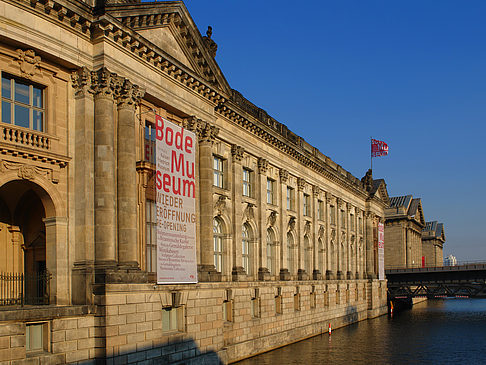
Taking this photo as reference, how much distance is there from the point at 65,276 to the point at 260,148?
22.1 meters

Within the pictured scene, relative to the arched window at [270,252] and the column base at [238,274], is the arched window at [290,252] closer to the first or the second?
the arched window at [270,252]

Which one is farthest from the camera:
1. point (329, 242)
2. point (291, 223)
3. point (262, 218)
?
point (329, 242)

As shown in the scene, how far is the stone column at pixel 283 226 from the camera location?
148 ft

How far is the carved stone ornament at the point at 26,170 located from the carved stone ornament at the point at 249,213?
1832 centimetres

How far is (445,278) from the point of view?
265 ft

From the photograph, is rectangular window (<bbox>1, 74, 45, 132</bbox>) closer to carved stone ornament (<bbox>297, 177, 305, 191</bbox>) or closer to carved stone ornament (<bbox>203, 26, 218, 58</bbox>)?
carved stone ornament (<bbox>203, 26, 218, 58</bbox>)

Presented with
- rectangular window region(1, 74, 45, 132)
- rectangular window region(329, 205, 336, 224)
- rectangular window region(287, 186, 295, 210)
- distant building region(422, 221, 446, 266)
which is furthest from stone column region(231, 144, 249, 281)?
distant building region(422, 221, 446, 266)

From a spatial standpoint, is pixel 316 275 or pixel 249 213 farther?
pixel 316 275

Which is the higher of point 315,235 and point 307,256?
point 315,235

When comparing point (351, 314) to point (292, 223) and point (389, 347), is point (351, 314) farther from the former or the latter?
point (389, 347)

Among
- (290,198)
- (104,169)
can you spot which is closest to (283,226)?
(290,198)

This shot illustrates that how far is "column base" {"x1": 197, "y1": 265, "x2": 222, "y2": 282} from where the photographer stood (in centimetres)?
3072

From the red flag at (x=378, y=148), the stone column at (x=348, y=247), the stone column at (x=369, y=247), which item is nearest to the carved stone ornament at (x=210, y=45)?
the stone column at (x=348, y=247)

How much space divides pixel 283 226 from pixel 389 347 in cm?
1225
